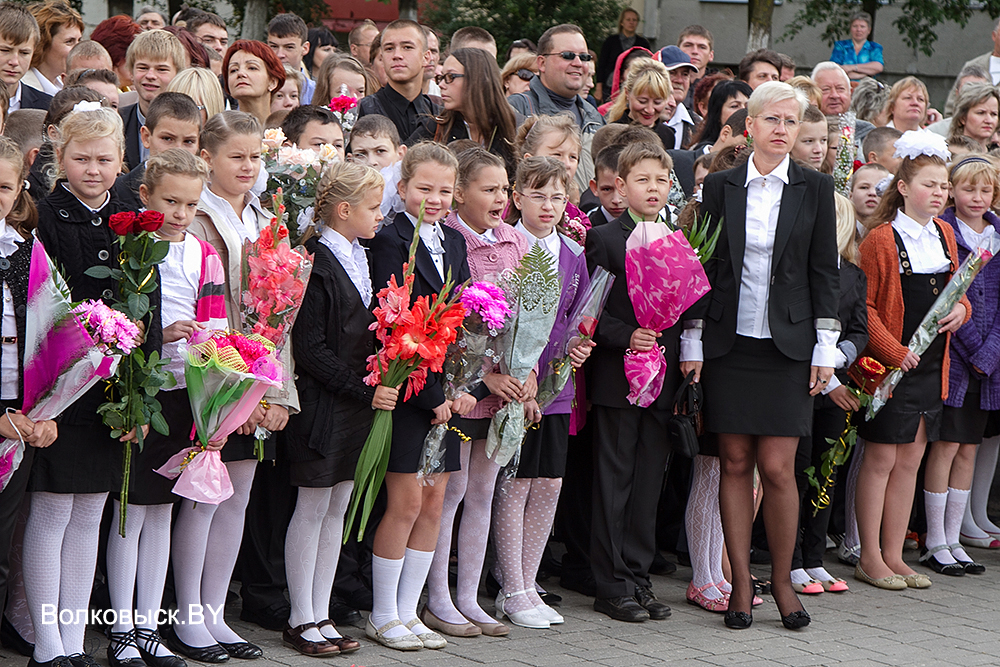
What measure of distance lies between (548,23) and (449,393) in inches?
573

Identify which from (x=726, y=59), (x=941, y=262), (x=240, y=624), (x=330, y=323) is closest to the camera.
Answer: (x=330, y=323)

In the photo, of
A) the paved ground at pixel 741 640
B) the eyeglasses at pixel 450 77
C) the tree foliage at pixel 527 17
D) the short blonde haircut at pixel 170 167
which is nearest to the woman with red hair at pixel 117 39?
the eyeglasses at pixel 450 77

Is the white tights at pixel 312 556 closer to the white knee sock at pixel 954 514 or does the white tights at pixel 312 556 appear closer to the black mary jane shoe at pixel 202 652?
the black mary jane shoe at pixel 202 652

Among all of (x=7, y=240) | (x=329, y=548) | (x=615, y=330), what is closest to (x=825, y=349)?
(x=615, y=330)

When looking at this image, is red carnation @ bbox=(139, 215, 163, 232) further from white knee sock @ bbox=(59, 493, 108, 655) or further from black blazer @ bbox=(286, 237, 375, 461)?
white knee sock @ bbox=(59, 493, 108, 655)

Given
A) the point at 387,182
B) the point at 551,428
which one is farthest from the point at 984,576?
the point at 387,182

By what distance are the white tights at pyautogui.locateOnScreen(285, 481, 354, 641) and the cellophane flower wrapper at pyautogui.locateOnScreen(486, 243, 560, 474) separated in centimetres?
68

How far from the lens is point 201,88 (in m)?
6.00

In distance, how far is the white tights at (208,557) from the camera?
4.78 metres

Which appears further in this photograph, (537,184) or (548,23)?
(548,23)

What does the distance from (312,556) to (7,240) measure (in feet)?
5.61

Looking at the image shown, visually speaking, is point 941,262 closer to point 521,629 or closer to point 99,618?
point 521,629

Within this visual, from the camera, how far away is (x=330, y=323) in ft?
16.1

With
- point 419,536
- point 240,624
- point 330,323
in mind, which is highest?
point 330,323
